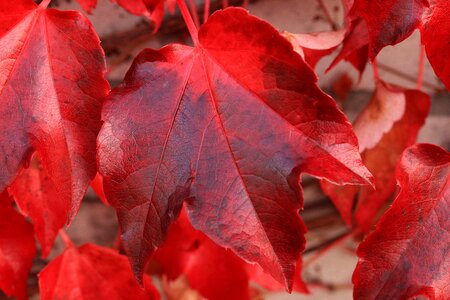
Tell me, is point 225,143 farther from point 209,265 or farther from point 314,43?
point 209,265

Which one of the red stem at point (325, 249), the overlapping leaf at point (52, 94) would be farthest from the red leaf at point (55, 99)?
the red stem at point (325, 249)

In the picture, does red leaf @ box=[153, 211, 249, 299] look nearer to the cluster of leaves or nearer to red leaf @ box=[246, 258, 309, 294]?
red leaf @ box=[246, 258, 309, 294]

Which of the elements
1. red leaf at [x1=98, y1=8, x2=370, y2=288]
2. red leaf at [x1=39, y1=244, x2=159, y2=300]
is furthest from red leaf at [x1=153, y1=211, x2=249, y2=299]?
red leaf at [x1=98, y1=8, x2=370, y2=288]

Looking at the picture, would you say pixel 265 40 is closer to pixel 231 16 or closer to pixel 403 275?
pixel 231 16

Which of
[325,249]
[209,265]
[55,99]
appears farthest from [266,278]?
[55,99]

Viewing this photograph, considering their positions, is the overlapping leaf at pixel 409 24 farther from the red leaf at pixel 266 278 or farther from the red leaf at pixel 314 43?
the red leaf at pixel 266 278
